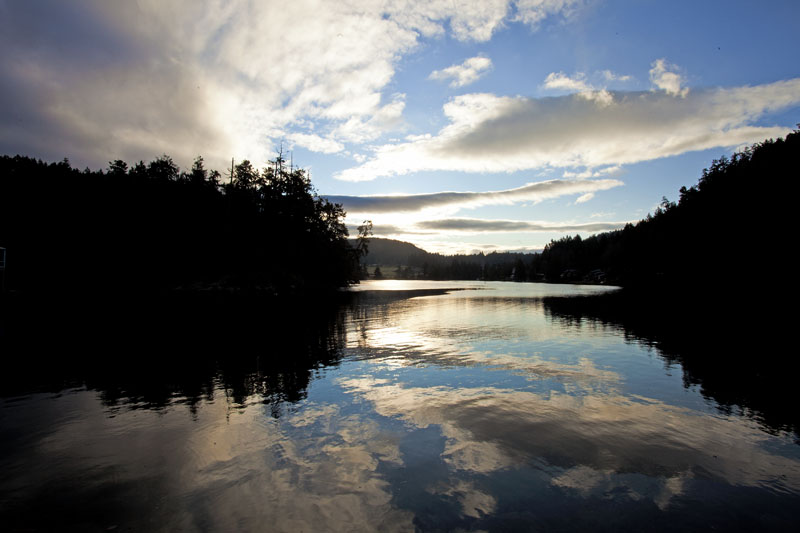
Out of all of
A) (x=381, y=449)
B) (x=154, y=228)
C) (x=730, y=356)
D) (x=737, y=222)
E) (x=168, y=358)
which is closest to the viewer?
(x=381, y=449)

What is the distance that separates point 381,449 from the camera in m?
9.52

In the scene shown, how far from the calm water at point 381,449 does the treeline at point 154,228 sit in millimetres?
78405

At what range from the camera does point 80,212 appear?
279ft

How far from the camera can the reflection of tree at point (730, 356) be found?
13.0 metres

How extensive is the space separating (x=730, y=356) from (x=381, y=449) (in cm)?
2207

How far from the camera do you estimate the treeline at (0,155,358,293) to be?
79.9 m

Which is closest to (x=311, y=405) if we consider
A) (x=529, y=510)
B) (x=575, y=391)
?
(x=529, y=510)

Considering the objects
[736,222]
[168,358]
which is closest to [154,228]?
[168,358]

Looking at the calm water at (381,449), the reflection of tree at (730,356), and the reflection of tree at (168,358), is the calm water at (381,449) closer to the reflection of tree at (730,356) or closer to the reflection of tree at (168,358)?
the reflection of tree at (168,358)

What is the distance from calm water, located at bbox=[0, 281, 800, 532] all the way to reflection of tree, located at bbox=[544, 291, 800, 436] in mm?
777

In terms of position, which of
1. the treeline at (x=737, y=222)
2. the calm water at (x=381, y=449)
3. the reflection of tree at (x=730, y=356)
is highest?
the treeline at (x=737, y=222)

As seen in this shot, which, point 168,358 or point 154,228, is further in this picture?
point 154,228

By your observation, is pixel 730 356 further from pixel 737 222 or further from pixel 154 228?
pixel 154 228

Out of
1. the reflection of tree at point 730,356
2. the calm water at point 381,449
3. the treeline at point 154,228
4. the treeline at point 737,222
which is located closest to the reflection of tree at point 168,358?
the calm water at point 381,449
